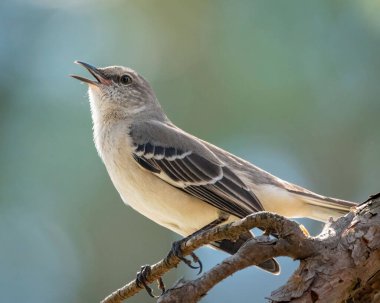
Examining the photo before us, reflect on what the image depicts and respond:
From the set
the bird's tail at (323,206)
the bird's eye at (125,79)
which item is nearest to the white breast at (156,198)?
the bird's tail at (323,206)

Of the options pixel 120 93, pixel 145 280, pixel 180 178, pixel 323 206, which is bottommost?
pixel 145 280

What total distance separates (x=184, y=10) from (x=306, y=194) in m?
2.64

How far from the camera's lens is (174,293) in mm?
3994

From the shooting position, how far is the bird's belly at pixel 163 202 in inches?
250

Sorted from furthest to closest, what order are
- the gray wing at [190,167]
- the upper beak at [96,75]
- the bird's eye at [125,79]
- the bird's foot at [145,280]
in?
the bird's eye at [125,79] < the upper beak at [96,75] < the gray wing at [190,167] < the bird's foot at [145,280]

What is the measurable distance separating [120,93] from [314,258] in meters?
4.10

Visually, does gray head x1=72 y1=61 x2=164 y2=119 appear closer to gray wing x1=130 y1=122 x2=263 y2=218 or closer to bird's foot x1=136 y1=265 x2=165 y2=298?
gray wing x1=130 y1=122 x2=263 y2=218

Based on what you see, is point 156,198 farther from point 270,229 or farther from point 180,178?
point 270,229

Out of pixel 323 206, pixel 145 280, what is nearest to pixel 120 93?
pixel 323 206

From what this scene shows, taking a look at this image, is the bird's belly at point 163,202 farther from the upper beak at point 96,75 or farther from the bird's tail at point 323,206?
the upper beak at point 96,75

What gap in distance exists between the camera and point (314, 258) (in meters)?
4.02

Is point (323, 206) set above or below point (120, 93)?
below

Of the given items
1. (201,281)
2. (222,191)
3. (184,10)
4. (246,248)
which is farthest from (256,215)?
(184,10)

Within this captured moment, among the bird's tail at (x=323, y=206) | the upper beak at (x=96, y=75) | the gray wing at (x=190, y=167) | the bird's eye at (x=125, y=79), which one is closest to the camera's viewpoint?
the bird's tail at (x=323, y=206)
